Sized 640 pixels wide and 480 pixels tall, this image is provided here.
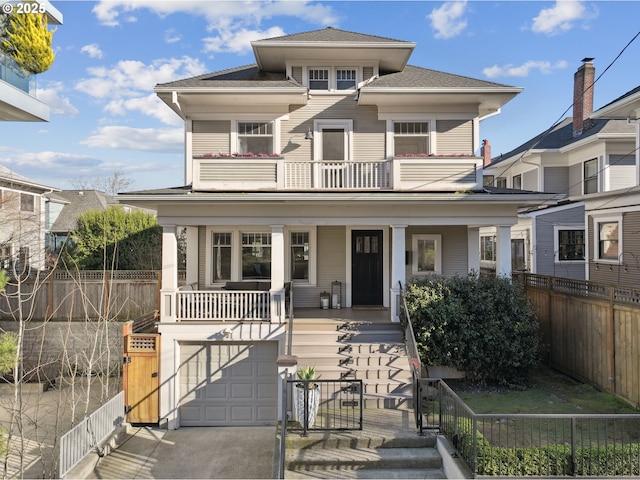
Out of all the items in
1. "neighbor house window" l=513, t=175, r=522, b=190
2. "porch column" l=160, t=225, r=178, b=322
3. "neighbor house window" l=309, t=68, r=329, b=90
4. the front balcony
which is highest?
"neighbor house window" l=309, t=68, r=329, b=90

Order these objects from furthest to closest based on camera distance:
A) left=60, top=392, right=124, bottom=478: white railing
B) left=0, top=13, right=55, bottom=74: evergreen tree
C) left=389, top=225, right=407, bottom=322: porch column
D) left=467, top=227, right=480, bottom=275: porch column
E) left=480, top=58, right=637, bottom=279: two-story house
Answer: left=480, top=58, right=637, bottom=279: two-story house → left=467, top=227, right=480, bottom=275: porch column → left=389, top=225, right=407, bottom=322: porch column → left=60, top=392, right=124, bottom=478: white railing → left=0, top=13, right=55, bottom=74: evergreen tree

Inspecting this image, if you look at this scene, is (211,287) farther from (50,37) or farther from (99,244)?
(99,244)

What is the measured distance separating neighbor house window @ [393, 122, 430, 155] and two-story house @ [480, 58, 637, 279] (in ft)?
23.7

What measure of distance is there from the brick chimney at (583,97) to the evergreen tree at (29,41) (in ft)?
69.8

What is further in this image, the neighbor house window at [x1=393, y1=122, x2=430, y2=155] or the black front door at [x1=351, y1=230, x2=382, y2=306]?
Result: the black front door at [x1=351, y1=230, x2=382, y2=306]

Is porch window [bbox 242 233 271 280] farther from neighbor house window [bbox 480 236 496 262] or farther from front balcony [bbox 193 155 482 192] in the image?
neighbor house window [bbox 480 236 496 262]

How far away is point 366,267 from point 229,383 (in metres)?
5.31

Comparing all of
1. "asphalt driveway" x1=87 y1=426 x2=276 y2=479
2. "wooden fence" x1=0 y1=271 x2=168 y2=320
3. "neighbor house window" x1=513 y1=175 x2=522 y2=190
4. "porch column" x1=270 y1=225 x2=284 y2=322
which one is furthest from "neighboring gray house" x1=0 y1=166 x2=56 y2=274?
"neighbor house window" x1=513 y1=175 x2=522 y2=190

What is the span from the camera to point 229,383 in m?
10.4

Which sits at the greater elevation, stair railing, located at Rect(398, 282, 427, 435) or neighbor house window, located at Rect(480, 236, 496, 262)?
neighbor house window, located at Rect(480, 236, 496, 262)

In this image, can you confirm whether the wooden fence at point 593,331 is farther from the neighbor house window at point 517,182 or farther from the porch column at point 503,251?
the neighbor house window at point 517,182

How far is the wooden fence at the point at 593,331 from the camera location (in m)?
8.08

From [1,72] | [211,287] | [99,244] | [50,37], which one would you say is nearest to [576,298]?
[211,287]

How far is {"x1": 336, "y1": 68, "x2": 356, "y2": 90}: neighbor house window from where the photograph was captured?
485 inches
